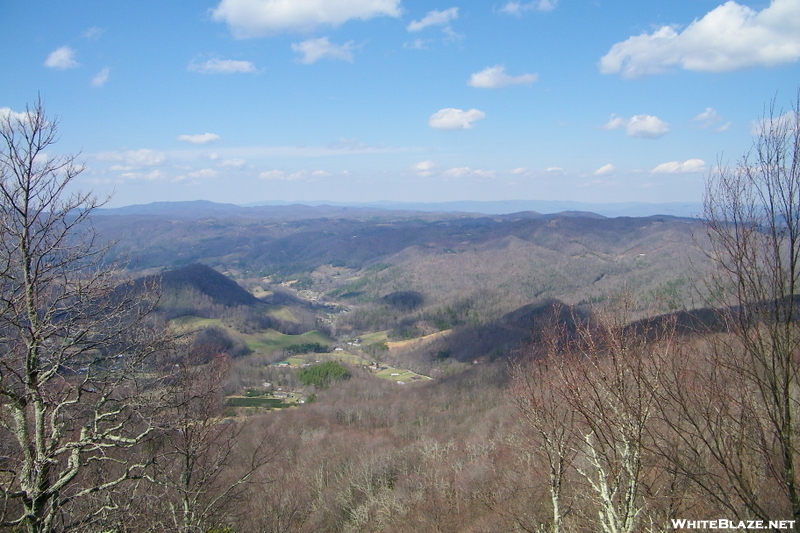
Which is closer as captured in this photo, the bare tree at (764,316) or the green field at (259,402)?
the bare tree at (764,316)

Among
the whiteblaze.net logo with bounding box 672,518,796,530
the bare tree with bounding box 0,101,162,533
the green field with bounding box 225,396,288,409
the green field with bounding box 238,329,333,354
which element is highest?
the bare tree with bounding box 0,101,162,533

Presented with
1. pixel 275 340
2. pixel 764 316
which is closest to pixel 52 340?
pixel 764 316

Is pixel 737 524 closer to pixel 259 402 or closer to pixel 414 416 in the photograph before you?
pixel 414 416

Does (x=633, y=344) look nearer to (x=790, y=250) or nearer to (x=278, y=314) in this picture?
(x=790, y=250)

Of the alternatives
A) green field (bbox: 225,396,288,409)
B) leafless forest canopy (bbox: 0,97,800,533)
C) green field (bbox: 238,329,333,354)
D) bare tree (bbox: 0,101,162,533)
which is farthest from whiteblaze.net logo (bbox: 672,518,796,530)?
green field (bbox: 238,329,333,354)

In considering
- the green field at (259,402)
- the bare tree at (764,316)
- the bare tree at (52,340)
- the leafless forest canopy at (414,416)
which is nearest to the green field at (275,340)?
the leafless forest canopy at (414,416)

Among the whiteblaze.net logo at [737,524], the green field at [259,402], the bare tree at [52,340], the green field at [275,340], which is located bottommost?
the green field at [275,340]

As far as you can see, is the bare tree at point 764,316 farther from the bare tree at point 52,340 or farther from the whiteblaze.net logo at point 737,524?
the bare tree at point 52,340

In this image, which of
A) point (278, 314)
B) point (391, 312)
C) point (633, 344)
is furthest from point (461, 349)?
point (633, 344)

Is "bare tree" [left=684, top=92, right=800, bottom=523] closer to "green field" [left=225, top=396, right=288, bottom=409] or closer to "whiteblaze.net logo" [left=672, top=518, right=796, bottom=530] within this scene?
"whiteblaze.net logo" [left=672, top=518, right=796, bottom=530]

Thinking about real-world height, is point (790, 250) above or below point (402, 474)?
above

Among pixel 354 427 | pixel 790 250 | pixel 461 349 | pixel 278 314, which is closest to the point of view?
pixel 790 250
